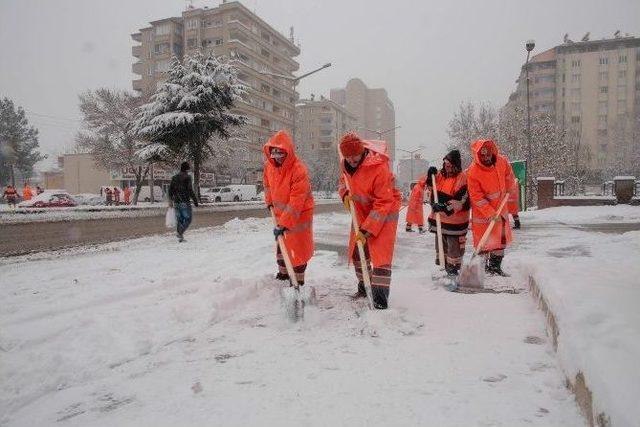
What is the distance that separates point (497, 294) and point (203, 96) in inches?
976

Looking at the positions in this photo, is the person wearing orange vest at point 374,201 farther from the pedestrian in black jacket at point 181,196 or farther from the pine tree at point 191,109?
the pine tree at point 191,109

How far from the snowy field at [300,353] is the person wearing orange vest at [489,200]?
16.5 inches

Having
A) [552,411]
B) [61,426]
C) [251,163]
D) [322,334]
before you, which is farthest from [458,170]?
[251,163]

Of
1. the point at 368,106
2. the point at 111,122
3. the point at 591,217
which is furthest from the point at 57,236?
the point at 368,106

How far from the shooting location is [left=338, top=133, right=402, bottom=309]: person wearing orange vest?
4117 mm

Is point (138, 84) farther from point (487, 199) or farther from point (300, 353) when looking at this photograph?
point (300, 353)

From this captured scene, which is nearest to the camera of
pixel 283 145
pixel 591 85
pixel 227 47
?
pixel 283 145

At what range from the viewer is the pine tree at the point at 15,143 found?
185 ft

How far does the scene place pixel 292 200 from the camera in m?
4.53

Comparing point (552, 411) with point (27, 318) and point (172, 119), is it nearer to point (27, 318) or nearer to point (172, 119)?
point (27, 318)

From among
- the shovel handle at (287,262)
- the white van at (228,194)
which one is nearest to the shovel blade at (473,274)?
the shovel handle at (287,262)

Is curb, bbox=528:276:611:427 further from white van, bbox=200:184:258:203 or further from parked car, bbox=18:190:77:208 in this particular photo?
white van, bbox=200:184:258:203

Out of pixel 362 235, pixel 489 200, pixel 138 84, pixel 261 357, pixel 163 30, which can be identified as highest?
pixel 163 30

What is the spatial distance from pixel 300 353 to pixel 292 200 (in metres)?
1.69
